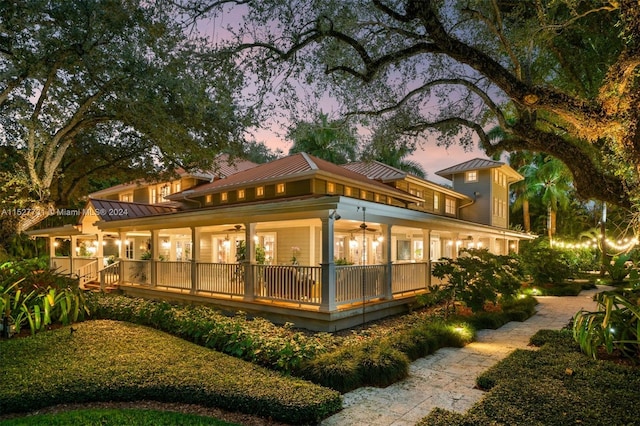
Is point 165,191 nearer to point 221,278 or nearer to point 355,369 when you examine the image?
point 221,278

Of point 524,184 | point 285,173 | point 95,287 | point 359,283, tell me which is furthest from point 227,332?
point 524,184

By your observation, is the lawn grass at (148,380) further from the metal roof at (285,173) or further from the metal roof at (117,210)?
the metal roof at (117,210)

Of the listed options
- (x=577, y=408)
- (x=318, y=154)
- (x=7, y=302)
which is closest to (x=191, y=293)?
(x=7, y=302)

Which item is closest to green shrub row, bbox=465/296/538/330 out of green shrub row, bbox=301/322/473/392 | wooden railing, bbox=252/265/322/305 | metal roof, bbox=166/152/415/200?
green shrub row, bbox=301/322/473/392

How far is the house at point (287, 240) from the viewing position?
10180 mm

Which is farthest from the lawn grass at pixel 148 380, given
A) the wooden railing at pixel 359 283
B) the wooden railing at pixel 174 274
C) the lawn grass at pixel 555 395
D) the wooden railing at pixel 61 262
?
the wooden railing at pixel 61 262

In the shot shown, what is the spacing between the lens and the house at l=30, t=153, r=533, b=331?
33.4 feet

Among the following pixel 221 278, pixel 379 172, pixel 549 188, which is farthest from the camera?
pixel 549 188

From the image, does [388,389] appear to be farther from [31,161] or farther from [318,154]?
[318,154]

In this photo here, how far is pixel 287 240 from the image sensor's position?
50.4ft

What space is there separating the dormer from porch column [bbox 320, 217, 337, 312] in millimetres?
18236

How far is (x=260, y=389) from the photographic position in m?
5.16

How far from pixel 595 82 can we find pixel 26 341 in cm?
1493

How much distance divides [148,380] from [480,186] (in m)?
23.8
